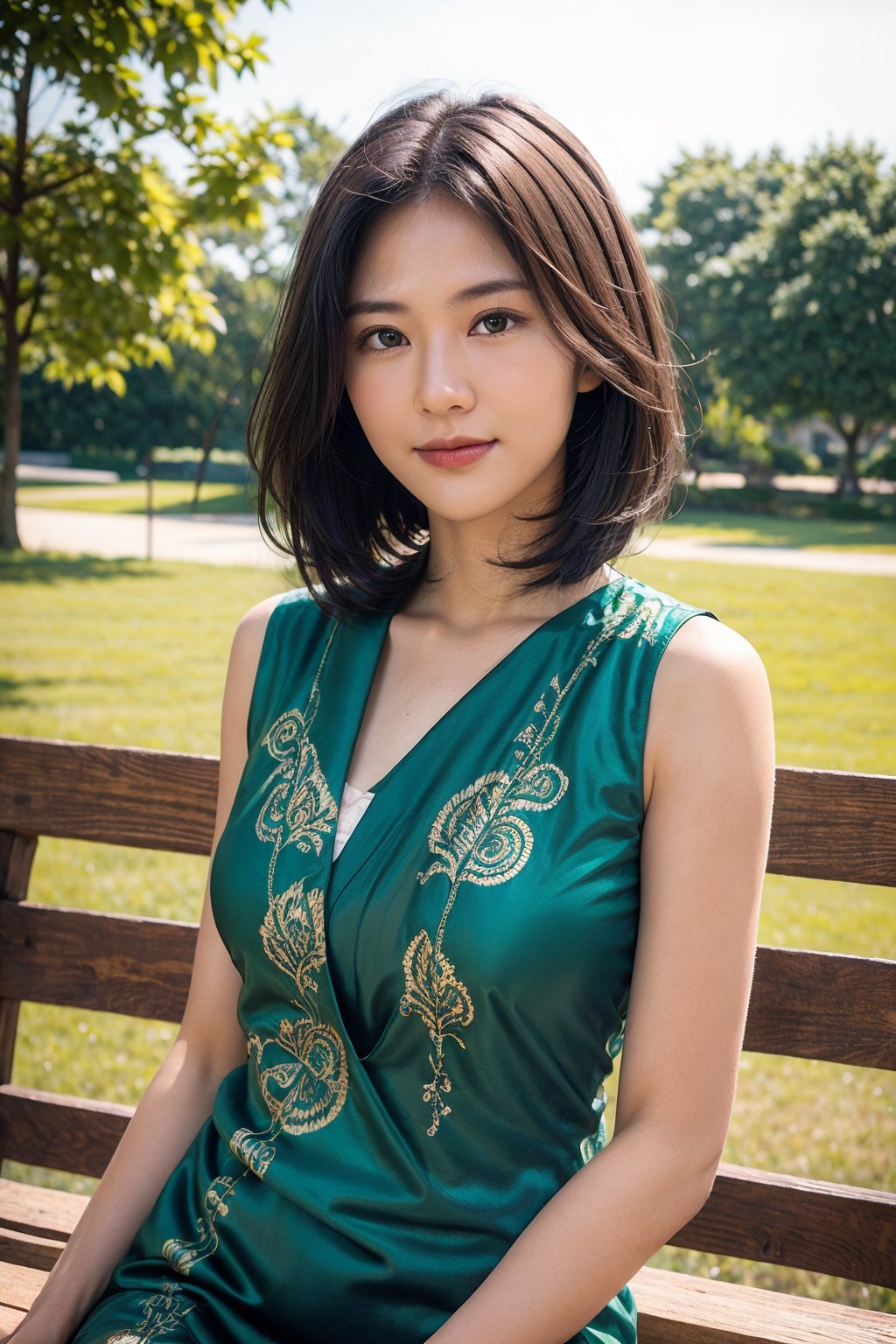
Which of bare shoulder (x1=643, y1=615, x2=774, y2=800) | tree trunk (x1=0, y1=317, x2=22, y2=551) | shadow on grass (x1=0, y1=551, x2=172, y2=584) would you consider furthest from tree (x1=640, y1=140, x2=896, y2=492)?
shadow on grass (x1=0, y1=551, x2=172, y2=584)

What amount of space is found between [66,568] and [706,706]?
13.3 m

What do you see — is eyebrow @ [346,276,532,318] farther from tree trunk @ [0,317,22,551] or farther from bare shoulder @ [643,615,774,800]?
tree trunk @ [0,317,22,551]

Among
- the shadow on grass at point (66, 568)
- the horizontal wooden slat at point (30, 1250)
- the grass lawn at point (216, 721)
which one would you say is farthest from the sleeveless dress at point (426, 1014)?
the shadow on grass at point (66, 568)

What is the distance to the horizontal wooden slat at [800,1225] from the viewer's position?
1981 millimetres

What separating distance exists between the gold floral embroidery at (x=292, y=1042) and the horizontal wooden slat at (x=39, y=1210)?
2.29 feet

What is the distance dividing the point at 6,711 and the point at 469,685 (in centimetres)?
707

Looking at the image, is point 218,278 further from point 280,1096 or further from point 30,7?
point 280,1096

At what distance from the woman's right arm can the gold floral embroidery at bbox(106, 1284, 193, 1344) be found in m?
0.14

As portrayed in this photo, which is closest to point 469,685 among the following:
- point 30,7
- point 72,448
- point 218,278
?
point 30,7

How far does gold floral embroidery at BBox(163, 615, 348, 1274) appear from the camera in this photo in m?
1.54

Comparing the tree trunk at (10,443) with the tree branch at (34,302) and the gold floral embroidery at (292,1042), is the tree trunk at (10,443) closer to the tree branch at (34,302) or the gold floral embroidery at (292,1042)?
the tree branch at (34,302)

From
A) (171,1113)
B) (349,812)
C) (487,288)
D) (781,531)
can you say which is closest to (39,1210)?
(171,1113)

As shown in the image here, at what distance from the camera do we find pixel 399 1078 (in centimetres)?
149

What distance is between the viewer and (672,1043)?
1396 millimetres
